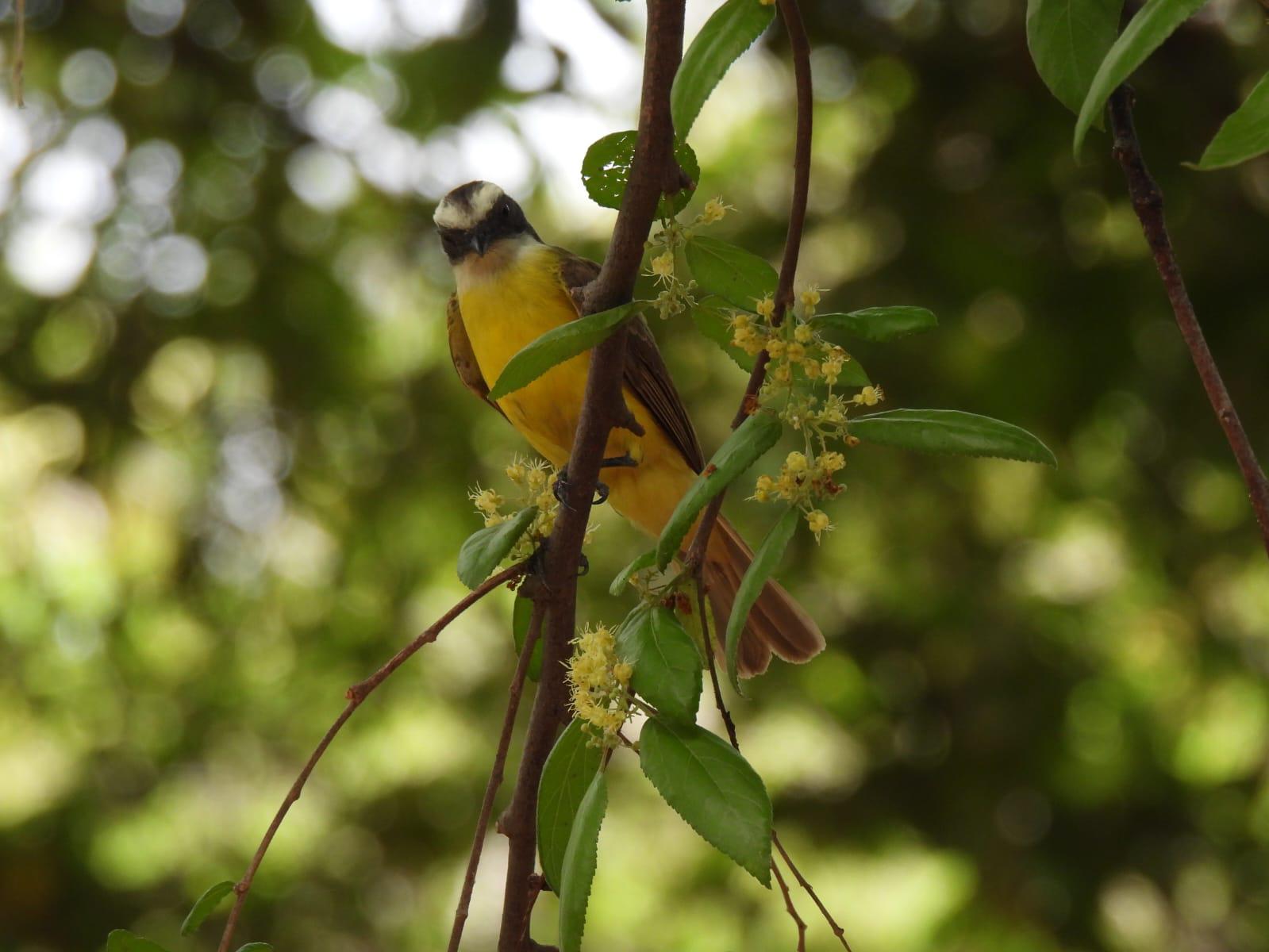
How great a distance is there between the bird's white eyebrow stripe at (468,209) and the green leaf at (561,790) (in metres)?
2.44

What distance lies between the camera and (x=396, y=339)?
5.92 m

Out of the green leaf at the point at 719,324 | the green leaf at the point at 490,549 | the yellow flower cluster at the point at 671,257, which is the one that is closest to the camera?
the yellow flower cluster at the point at 671,257

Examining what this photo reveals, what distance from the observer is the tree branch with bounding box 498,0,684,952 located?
1206 mm

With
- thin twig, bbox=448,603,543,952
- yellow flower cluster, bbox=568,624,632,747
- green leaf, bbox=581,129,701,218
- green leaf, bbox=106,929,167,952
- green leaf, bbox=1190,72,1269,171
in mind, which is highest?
green leaf, bbox=1190,72,1269,171

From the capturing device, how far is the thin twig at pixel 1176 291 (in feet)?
3.61

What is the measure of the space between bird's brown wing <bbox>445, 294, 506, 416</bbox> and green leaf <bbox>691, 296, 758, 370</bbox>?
7.02 ft

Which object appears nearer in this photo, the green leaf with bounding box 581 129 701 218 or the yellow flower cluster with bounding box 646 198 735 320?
the yellow flower cluster with bounding box 646 198 735 320

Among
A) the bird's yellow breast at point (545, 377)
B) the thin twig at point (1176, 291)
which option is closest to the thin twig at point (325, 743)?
the thin twig at point (1176, 291)

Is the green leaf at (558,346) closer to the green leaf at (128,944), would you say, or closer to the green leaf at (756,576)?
the green leaf at (756,576)

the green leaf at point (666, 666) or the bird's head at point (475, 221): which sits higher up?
the bird's head at point (475, 221)

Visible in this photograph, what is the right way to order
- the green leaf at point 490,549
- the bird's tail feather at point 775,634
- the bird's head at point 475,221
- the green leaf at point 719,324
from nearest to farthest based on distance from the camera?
1. the green leaf at point 719,324
2. the green leaf at point 490,549
3. the bird's tail feather at point 775,634
4. the bird's head at point 475,221

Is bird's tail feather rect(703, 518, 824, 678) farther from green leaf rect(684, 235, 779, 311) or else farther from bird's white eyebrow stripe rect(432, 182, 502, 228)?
green leaf rect(684, 235, 779, 311)

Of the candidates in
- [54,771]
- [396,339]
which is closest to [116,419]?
[396,339]

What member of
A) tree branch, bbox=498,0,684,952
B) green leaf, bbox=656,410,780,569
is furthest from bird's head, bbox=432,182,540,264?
green leaf, bbox=656,410,780,569
